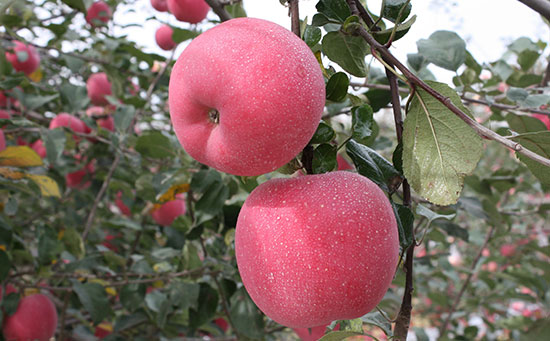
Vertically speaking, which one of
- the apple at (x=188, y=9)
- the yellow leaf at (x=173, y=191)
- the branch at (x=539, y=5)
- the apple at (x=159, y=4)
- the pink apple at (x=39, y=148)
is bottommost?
the pink apple at (x=39, y=148)

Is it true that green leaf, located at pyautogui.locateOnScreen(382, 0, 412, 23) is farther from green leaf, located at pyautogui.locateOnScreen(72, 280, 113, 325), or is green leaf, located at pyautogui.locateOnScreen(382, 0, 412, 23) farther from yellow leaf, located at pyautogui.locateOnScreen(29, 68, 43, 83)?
yellow leaf, located at pyautogui.locateOnScreen(29, 68, 43, 83)

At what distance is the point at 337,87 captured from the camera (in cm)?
54

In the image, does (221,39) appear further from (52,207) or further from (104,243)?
(52,207)

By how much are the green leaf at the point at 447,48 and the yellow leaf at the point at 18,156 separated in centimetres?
97

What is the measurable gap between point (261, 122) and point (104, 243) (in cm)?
155

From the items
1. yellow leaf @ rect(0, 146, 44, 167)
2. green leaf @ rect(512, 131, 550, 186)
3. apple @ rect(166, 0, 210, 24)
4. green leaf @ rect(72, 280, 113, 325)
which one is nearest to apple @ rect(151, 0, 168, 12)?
apple @ rect(166, 0, 210, 24)

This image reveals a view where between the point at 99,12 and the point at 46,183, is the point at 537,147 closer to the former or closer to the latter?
the point at 46,183

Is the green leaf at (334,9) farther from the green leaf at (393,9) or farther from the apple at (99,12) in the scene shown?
the apple at (99,12)

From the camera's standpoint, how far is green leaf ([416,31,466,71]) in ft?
3.14

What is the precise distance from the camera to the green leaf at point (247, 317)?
1.00 m

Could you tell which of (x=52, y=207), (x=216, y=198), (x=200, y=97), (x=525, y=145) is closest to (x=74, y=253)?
(x=216, y=198)

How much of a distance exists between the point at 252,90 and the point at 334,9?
0.20m

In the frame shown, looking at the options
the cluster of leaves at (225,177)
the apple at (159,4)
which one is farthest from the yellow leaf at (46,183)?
the apple at (159,4)

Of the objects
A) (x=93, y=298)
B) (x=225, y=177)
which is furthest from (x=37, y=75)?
(x=225, y=177)
